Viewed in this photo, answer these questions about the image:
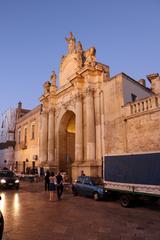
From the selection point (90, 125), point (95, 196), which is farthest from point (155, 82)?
point (95, 196)

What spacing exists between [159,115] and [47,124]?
50.0 feet

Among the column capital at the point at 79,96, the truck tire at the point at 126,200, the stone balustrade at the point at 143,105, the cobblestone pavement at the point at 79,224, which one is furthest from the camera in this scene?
the column capital at the point at 79,96

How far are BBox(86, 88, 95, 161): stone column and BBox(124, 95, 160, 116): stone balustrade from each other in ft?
11.9

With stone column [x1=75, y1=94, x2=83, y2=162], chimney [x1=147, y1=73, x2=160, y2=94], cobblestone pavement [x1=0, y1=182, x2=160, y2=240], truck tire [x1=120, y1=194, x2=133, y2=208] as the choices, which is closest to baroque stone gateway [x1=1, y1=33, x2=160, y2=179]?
stone column [x1=75, y1=94, x2=83, y2=162]

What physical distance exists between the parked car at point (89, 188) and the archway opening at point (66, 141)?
8947 millimetres

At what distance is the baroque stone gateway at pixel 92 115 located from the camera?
535 inches

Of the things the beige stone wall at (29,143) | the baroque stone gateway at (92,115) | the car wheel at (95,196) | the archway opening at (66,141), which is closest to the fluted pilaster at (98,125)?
the baroque stone gateway at (92,115)

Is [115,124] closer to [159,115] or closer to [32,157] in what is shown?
[159,115]

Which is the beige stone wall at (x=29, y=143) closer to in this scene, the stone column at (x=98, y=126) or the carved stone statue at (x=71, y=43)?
the carved stone statue at (x=71, y=43)

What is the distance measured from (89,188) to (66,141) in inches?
460

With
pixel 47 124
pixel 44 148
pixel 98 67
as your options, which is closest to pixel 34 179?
pixel 44 148

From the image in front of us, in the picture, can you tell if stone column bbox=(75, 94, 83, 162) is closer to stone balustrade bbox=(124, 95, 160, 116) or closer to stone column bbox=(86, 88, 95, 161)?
stone column bbox=(86, 88, 95, 161)

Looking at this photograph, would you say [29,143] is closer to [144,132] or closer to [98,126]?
[98,126]

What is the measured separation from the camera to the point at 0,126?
4538cm
